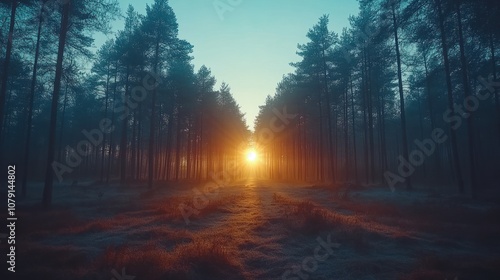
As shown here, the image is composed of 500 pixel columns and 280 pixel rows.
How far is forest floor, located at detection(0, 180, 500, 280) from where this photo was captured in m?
5.62

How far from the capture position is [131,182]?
28.7 meters

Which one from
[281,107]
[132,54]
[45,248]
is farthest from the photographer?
[281,107]

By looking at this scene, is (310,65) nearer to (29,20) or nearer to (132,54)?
(132,54)

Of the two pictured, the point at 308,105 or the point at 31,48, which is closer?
the point at 31,48

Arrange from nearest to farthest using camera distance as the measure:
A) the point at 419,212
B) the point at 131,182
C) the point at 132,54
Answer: the point at 419,212
the point at 132,54
the point at 131,182

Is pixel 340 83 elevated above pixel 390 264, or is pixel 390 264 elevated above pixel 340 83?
pixel 340 83

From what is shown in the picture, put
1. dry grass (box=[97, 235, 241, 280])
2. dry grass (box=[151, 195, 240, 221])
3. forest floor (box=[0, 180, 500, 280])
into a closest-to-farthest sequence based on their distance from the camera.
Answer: dry grass (box=[97, 235, 241, 280]) → forest floor (box=[0, 180, 500, 280]) → dry grass (box=[151, 195, 240, 221])

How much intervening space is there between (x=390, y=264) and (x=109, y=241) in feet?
24.9

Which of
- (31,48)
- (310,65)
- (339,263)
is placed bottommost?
(339,263)

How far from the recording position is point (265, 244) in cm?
786

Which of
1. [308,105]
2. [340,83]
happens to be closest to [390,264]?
[340,83]

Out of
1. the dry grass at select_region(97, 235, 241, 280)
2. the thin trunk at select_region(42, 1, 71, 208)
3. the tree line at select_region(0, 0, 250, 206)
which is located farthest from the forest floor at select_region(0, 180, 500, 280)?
the tree line at select_region(0, 0, 250, 206)

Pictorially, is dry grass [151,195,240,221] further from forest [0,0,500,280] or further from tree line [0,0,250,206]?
tree line [0,0,250,206]

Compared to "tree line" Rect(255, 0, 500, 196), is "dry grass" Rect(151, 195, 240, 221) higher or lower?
lower
